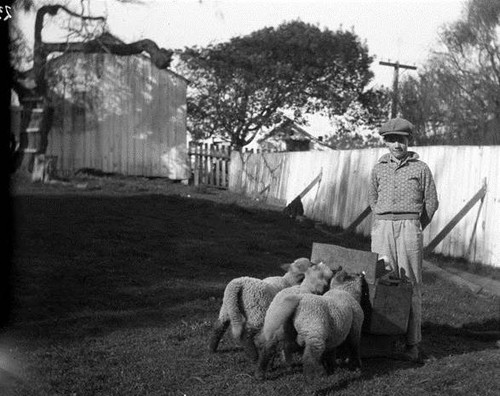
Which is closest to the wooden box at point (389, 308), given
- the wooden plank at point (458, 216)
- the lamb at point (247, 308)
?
the lamb at point (247, 308)

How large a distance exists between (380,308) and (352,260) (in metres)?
0.52

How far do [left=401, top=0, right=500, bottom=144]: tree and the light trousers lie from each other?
63.4 ft

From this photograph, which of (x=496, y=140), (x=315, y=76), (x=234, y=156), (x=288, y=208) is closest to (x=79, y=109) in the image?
(x=234, y=156)

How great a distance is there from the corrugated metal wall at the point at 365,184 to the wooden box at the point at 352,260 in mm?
5723

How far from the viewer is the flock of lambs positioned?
5883 millimetres

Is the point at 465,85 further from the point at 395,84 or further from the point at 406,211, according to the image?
the point at 406,211

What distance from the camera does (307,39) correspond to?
3491 cm

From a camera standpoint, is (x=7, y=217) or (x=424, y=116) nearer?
(x=7, y=217)

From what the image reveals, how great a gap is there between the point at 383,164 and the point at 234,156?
16925mm

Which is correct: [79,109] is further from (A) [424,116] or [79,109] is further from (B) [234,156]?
(A) [424,116]

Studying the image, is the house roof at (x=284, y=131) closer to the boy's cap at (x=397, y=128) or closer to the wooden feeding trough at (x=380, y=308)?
the boy's cap at (x=397, y=128)

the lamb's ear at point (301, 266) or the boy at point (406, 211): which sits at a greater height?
the boy at point (406, 211)

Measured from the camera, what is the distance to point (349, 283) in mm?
6543

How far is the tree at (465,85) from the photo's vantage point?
87.0ft
